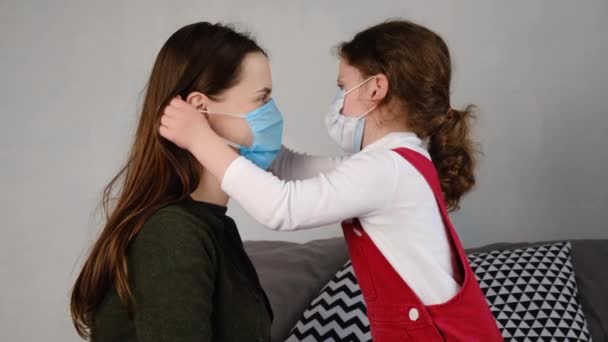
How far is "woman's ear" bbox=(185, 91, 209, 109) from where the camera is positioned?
46.9 inches

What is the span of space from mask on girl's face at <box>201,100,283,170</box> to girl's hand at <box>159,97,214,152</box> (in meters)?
0.08

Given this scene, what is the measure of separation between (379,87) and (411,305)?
46 centimetres

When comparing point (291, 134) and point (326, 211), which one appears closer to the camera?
point (326, 211)

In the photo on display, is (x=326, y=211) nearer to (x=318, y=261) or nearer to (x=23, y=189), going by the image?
(x=318, y=261)

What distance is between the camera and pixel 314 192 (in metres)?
1.14

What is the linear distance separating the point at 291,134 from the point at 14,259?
47.1 inches

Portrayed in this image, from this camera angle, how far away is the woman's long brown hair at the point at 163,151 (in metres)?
1.10

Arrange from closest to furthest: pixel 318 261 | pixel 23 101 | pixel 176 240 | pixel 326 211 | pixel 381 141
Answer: pixel 176 240, pixel 326 211, pixel 381 141, pixel 318 261, pixel 23 101

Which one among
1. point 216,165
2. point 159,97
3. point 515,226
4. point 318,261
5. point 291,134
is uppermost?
point 159,97

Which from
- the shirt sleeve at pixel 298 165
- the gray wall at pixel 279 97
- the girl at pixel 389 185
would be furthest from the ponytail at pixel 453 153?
the gray wall at pixel 279 97

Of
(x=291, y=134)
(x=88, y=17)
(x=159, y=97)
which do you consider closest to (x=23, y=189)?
(x=88, y=17)

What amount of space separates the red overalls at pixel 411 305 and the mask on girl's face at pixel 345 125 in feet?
0.54

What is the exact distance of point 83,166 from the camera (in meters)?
2.53

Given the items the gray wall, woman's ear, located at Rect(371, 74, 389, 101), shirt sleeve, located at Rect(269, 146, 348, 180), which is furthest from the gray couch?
woman's ear, located at Rect(371, 74, 389, 101)
